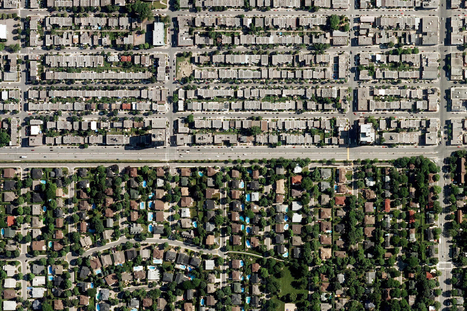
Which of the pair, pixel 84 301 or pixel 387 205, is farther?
pixel 84 301

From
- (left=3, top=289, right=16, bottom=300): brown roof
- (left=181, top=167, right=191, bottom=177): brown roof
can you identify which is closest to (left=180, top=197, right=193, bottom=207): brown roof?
(left=181, top=167, right=191, bottom=177): brown roof

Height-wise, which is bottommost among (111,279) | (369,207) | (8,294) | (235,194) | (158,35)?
(8,294)

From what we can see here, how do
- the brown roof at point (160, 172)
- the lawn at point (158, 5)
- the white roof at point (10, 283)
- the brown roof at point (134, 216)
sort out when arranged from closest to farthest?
the brown roof at point (160, 172) < the brown roof at point (134, 216) < the white roof at point (10, 283) < the lawn at point (158, 5)

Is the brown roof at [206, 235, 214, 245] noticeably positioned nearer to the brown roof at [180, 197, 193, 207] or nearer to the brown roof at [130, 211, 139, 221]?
the brown roof at [180, 197, 193, 207]

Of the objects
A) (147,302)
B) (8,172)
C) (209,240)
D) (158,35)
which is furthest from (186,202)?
(8,172)

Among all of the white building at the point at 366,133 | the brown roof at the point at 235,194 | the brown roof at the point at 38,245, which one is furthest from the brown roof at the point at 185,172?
the white building at the point at 366,133

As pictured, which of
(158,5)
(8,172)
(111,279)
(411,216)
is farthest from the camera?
(158,5)

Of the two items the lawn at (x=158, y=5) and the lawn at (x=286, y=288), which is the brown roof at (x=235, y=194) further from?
the lawn at (x=158, y=5)

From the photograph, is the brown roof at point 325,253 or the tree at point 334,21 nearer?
the tree at point 334,21

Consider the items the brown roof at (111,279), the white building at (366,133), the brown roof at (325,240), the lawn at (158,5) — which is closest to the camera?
the white building at (366,133)

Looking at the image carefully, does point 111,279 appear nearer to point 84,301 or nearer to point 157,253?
point 84,301

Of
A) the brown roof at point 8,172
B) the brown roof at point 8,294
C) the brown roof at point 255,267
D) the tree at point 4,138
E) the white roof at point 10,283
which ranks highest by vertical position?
the tree at point 4,138
